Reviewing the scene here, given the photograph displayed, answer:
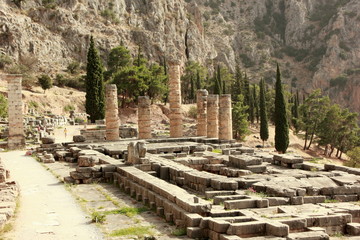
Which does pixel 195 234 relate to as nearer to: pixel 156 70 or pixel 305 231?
Answer: pixel 305 231

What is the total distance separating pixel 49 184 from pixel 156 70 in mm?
49400

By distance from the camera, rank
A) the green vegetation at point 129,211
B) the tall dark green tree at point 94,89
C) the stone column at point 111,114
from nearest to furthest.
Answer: the green vegetation at point 129,211 → the stone column at point 111,114 → the tall dark green tree at point 94,89

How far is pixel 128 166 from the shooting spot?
1620cm

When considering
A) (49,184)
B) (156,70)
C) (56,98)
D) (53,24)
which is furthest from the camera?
(53,24)

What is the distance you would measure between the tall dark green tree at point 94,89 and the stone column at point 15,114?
44.7ft

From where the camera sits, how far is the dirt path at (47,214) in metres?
9.52

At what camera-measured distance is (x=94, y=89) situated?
4328 cm

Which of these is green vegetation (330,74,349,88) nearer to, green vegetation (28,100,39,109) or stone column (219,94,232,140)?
green vegetation (28,100,39,109)

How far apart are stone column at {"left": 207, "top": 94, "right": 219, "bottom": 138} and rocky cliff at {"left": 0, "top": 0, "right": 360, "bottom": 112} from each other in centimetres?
4639

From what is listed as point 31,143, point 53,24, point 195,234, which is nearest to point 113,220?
point 195,234

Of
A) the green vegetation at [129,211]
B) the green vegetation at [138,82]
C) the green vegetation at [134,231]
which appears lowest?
the green vegetation at [134,231]

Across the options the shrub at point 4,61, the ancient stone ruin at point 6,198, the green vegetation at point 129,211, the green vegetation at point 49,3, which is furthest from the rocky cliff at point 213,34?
the green vegetation at point 129,211

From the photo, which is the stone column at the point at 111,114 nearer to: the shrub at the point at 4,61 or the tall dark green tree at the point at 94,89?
the tall dark green tree at the point at 94,89

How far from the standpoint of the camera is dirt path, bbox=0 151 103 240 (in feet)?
31.2
